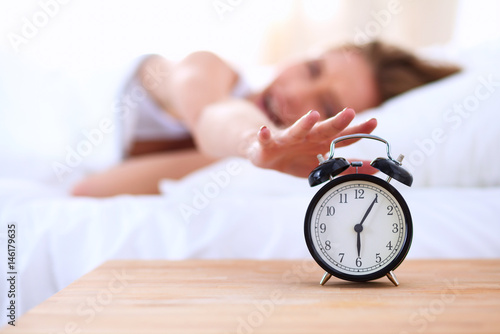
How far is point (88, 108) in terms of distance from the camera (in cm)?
175

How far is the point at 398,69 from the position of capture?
1.76m

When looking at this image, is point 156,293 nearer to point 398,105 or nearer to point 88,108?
point 398,105

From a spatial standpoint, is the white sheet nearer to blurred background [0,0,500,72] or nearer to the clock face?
the clock face

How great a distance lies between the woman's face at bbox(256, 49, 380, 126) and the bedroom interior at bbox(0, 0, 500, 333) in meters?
0.19

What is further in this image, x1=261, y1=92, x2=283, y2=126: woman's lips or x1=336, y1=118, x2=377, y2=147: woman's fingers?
x1=261, y1=92, x2=283, y2=126: woman's lips

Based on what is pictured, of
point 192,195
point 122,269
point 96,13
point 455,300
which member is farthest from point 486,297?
point 96,13

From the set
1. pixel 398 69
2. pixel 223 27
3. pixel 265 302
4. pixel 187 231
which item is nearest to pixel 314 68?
pixel 398 69

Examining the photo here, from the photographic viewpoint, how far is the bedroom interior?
1.85 ft

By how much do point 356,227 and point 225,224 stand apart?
0.41 m

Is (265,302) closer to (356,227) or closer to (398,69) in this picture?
(356,227)

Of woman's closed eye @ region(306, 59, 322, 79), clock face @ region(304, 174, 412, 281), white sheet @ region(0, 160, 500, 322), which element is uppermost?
woman's closed eye @ region(306, 59, 322, 79)

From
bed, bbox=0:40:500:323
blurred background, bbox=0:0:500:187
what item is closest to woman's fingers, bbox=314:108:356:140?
bed, bbox=0:40:500:323

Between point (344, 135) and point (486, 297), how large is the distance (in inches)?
11.1

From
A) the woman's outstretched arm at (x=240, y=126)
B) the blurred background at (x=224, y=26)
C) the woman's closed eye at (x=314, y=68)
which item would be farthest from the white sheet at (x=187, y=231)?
the blurred background at (x=224, y=26)
